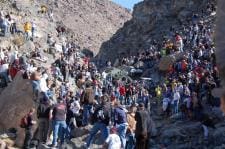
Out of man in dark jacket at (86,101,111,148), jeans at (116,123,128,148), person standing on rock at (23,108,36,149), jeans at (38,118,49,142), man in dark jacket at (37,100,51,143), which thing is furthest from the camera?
person standing on rock at (23,108,36,149)

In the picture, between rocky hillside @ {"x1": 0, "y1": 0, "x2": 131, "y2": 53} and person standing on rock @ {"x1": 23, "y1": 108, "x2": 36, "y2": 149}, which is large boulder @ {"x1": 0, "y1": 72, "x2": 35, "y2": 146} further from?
rocky hillside @ {"x1": 0, "y1": 0, "x2": 131, "y2": 53}

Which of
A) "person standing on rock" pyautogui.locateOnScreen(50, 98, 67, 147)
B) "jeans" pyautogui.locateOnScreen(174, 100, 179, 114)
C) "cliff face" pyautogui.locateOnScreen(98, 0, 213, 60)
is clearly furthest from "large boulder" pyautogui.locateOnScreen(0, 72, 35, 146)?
"cliff face" pyautogui.locateOnScreen(98, 0, 213, 60)

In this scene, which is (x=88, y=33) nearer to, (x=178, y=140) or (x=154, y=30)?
(x=154, y=30)

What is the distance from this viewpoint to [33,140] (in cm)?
1686

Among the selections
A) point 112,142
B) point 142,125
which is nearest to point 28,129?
point 112,142

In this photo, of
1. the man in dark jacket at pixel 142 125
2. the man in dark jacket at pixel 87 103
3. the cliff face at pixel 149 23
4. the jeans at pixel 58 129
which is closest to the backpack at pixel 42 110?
the jeans at pixel 58 129

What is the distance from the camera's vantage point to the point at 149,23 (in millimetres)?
62000

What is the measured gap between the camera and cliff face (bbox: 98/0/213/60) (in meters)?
57.2

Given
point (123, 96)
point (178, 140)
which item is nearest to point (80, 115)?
point (178, 140)

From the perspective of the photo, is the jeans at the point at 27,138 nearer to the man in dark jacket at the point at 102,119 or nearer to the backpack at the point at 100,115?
the man in dark jacket at the point at 102,119

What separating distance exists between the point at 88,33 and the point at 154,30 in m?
37.1

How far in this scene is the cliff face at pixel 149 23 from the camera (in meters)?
57.2

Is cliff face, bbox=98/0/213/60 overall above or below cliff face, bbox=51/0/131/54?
below

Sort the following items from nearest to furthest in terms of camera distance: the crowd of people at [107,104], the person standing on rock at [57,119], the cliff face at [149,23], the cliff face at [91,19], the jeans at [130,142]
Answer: the crowd of people at [107,104], the jeans at [130,142], the person standing on rock at [57,119], the cliff face at [149,23], the cliff face at [91,19]
